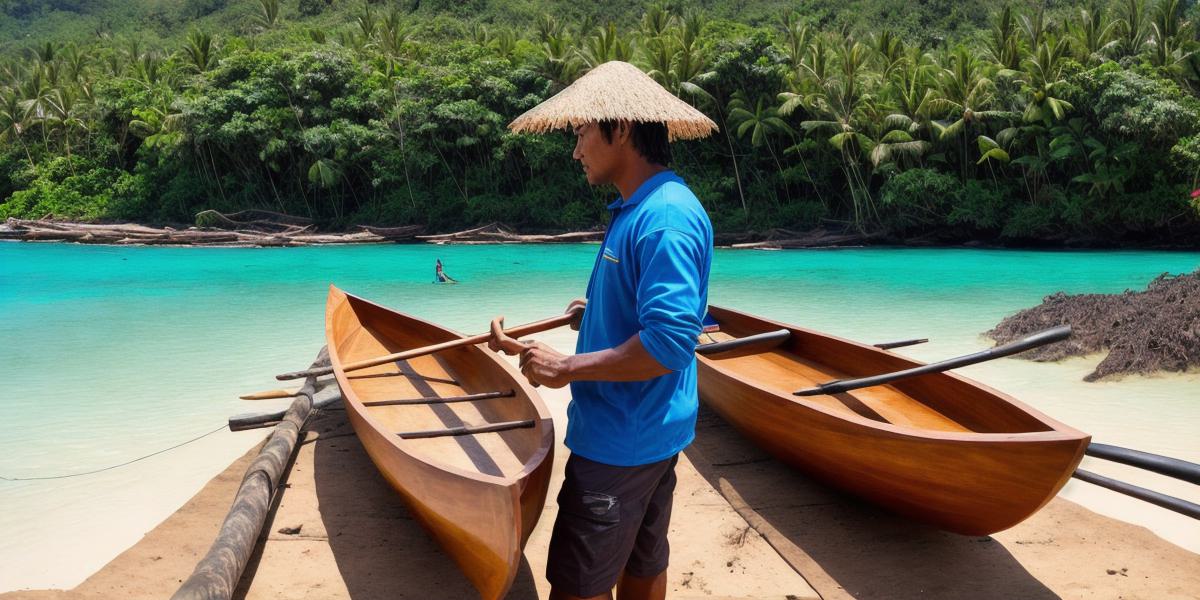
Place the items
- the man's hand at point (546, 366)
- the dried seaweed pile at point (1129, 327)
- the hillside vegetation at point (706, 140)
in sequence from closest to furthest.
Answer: the man's hand at point (546, 366) → the dried seaweed pile at point (1129, 327) → the hillside vegetation at point (706, 140)

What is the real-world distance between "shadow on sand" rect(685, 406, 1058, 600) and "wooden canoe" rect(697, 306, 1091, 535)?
0.43 ft

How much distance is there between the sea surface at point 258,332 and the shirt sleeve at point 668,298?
9.26 ft

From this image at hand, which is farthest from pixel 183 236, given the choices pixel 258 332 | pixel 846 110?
pixel 846 110

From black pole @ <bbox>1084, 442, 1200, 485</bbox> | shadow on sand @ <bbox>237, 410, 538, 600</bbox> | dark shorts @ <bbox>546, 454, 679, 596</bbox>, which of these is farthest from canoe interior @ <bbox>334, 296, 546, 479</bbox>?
black pole @ <bbox>1084, 442, 1200, 485</bbox>

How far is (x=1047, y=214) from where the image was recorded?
2088 centimetres

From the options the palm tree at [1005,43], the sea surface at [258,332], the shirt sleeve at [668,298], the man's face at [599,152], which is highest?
the palm tree at [1005,43]

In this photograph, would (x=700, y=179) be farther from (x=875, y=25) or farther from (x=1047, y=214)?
(x=875, y=25)

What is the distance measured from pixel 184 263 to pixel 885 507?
63.2ft

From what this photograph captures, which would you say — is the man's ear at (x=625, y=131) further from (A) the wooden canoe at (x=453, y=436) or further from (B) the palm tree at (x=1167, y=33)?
(B) the palm tree at (x=1167, y=33)

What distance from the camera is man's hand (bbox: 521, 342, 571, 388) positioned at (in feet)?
6.52

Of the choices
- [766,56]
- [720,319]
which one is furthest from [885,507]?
[766,56]

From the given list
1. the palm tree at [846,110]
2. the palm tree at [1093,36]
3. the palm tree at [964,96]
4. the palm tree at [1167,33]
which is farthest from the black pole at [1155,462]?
the palm tree at [1167,33]

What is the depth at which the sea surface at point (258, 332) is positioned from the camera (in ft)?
14.8

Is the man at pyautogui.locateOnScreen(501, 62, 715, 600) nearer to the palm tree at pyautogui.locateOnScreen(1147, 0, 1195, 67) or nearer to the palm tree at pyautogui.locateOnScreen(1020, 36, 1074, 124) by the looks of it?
the palm tree at pyautogui.locateOnScreen(1020, 36, 1074, 124)
